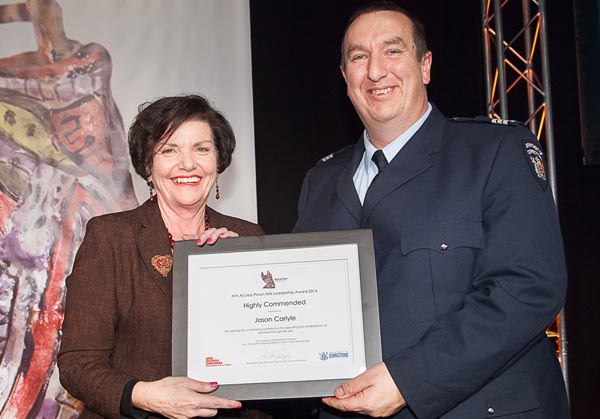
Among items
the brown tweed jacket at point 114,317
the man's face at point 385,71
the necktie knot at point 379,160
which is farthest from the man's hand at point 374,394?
the man's face at point 385,71

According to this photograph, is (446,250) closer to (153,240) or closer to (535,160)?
(535,160)

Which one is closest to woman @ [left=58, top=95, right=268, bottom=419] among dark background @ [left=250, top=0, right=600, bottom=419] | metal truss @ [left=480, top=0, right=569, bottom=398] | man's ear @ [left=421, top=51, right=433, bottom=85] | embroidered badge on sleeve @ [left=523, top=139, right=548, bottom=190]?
man's ear @ [left=421, top=51, right=433, bottom=85]

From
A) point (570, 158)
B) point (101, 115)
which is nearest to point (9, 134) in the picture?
point (101, 115)

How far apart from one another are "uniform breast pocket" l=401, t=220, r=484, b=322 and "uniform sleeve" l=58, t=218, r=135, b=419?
0.88 metres

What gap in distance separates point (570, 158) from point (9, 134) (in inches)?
124

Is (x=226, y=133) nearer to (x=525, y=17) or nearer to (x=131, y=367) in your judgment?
(x=131, y=367)

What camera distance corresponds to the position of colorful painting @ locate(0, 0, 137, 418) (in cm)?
368

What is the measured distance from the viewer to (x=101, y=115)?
12.8ft

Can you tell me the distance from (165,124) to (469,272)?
1.10 meters

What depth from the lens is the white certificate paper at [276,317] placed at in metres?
2.02

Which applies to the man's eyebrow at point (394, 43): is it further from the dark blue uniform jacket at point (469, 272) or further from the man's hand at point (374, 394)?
the man's hand at point (374, 394)

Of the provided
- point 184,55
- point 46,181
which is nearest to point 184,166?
point 46,181

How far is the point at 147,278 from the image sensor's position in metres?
2.31

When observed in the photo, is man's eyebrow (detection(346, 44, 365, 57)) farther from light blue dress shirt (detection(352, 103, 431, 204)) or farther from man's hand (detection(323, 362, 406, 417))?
man's hand (detection(323, 362, 406, 417))
